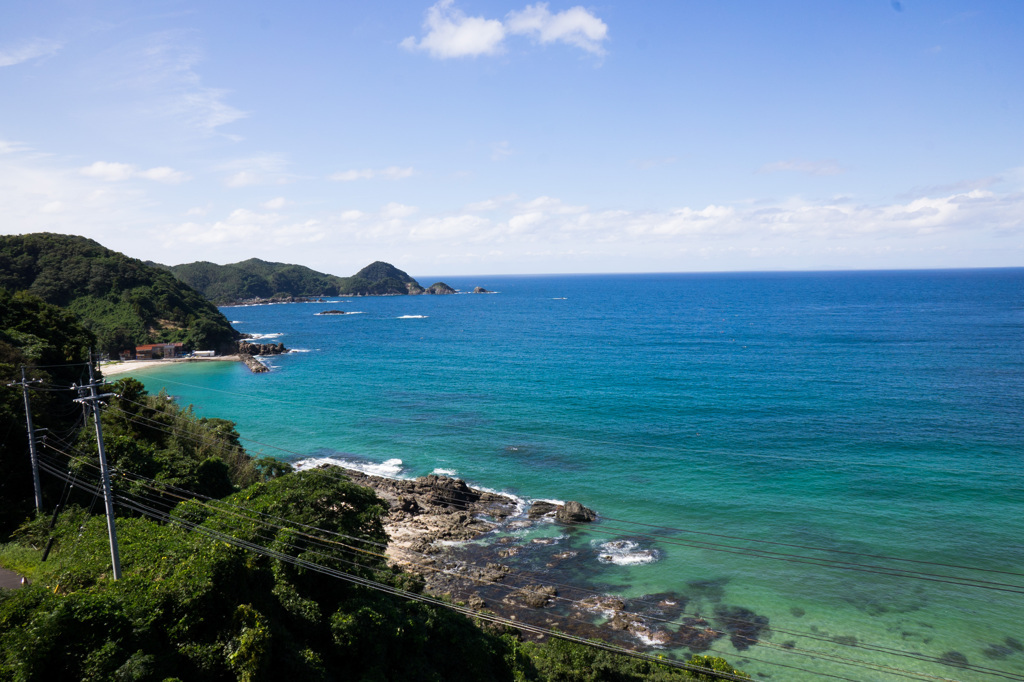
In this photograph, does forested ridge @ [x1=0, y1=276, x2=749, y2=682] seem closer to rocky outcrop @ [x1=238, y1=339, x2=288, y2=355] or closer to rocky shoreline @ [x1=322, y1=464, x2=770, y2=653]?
rocky shoreline @ [x1=322, y1=464, x2=770, y2=653]

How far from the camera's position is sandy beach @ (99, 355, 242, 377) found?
240 ft

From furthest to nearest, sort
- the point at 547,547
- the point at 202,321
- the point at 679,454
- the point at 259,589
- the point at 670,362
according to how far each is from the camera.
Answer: the point at 202,321 → the point at 670,362 → the point at 679,454 → the point at 547,547 → the point at 259,589

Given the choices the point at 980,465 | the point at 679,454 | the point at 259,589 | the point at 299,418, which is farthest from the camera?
the point at 299,418

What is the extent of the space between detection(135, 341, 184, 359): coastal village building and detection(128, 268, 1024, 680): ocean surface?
9.47 m

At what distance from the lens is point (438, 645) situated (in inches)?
680

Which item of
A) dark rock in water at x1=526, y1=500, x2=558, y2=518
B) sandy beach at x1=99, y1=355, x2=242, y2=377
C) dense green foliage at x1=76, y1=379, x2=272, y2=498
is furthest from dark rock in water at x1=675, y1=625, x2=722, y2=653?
sandy beach at x1=99, y1=355, x2=242, y2=377

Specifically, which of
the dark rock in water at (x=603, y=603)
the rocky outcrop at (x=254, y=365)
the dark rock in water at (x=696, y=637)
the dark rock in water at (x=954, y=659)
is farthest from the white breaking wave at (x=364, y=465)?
the rocky outcrop at (x=254, y=365)

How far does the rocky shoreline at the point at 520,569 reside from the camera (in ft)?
77.8

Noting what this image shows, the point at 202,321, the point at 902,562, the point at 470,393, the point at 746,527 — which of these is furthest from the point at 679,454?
the point at 202,321

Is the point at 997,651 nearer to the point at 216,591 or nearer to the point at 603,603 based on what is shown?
the point at 603,603

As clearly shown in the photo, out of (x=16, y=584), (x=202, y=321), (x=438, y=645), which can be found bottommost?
(x=438, y=645)

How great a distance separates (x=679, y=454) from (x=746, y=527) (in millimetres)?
11261

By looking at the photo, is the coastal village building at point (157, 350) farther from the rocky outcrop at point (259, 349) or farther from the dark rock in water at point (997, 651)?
the dark rock in water at point (997, 651)

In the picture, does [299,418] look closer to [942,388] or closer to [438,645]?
[438,645]
